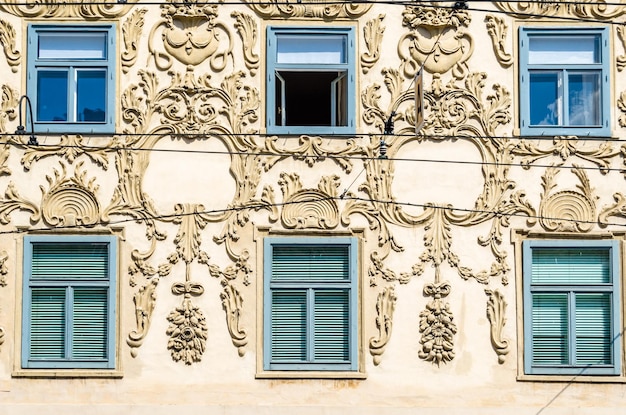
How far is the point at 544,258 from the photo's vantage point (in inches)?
851

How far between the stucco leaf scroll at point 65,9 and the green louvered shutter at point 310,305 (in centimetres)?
427

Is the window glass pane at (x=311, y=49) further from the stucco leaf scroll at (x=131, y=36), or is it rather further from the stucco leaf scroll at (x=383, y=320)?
the stucco leaf scroll at (x=383, y=320)

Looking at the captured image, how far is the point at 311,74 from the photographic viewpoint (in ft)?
72.3

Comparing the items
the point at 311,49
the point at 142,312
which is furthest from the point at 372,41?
the point at 142,312

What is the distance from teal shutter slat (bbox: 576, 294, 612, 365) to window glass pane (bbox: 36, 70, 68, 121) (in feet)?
26.7

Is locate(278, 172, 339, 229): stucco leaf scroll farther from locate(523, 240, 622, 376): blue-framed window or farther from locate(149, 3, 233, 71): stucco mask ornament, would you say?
locate(523, 240, 622, 376): blue-framed window

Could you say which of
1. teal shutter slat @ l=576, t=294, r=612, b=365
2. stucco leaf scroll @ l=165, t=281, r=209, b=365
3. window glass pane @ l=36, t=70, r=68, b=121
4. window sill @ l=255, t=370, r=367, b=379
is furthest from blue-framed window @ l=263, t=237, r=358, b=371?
window glass pane @ l=36, t=70, r=68, b=121

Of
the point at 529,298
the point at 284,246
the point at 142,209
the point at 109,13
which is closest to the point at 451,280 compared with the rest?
the point at 529,298

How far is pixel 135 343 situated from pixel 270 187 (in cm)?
299

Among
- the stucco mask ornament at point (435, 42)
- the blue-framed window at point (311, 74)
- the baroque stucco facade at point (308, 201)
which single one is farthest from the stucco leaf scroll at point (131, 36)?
the stucco mask ornament at point (435, 42)

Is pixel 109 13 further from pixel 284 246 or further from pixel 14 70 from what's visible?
pixel 284 246

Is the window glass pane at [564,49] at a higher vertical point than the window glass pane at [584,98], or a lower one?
higher

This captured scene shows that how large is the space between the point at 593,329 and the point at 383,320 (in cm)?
310

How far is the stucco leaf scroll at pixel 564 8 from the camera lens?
22.0 m
